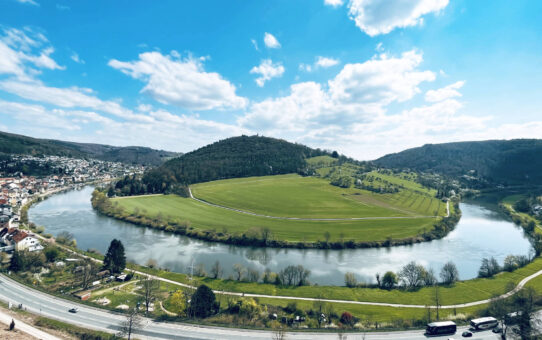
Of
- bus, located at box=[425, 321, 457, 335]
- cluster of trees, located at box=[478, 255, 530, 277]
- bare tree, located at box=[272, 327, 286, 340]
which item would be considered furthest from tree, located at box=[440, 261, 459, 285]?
bare tree, located at box=[272, 327, 286, 340]

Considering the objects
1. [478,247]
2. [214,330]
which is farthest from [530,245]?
[214,330]

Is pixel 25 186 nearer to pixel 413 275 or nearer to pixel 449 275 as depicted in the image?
pixel 413 275

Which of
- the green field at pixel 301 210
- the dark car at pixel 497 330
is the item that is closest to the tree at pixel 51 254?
the green field at pixel 301 210

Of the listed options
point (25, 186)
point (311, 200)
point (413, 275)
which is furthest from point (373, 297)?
point (25, 186)

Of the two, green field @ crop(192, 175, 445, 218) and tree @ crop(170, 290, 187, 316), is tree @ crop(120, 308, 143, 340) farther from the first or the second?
green field @ crop(192, 175, 445, 218)

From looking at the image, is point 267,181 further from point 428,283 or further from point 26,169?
point 26,169

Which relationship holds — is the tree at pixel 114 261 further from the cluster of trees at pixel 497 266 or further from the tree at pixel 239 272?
the cluster of trees at pixel 497 266
